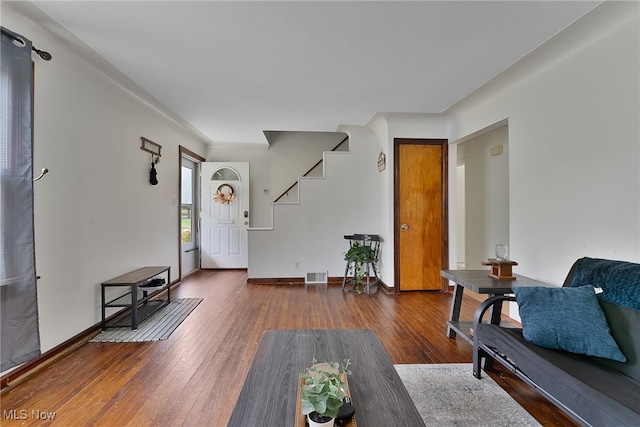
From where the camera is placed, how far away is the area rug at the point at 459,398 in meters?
1.62

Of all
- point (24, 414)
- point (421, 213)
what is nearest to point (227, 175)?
point (421, 213)

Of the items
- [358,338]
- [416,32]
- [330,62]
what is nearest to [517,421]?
[358,338]

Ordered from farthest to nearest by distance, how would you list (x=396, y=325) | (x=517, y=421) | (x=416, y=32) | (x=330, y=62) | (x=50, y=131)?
(x=396, y=325) → (x=330, y=62) → (x=50, y=131) → (x=416, y=32) → (x=517, y=421)

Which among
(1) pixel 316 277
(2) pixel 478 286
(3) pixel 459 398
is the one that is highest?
(2) pixel 478 286

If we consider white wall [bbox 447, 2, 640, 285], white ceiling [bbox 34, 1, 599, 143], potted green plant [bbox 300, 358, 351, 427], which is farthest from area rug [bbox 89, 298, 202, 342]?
white wall [bbox 447, 2, 640, 285]

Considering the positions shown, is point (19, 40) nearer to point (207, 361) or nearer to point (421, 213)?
point (207, 361)

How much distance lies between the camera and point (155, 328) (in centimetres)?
289

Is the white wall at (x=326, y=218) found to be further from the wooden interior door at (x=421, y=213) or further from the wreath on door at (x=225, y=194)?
the wreath on door at (x=225, y=194)

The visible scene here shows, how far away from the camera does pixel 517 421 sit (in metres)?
1.62

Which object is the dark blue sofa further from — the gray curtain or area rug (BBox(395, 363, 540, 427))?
the gray curtain

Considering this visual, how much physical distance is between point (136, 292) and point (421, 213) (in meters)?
3.69

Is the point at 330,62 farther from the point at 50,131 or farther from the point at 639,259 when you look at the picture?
the point at 639,259

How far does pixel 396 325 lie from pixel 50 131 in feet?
11.6

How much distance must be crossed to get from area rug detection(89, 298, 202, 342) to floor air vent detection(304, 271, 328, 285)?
5.97 feet
